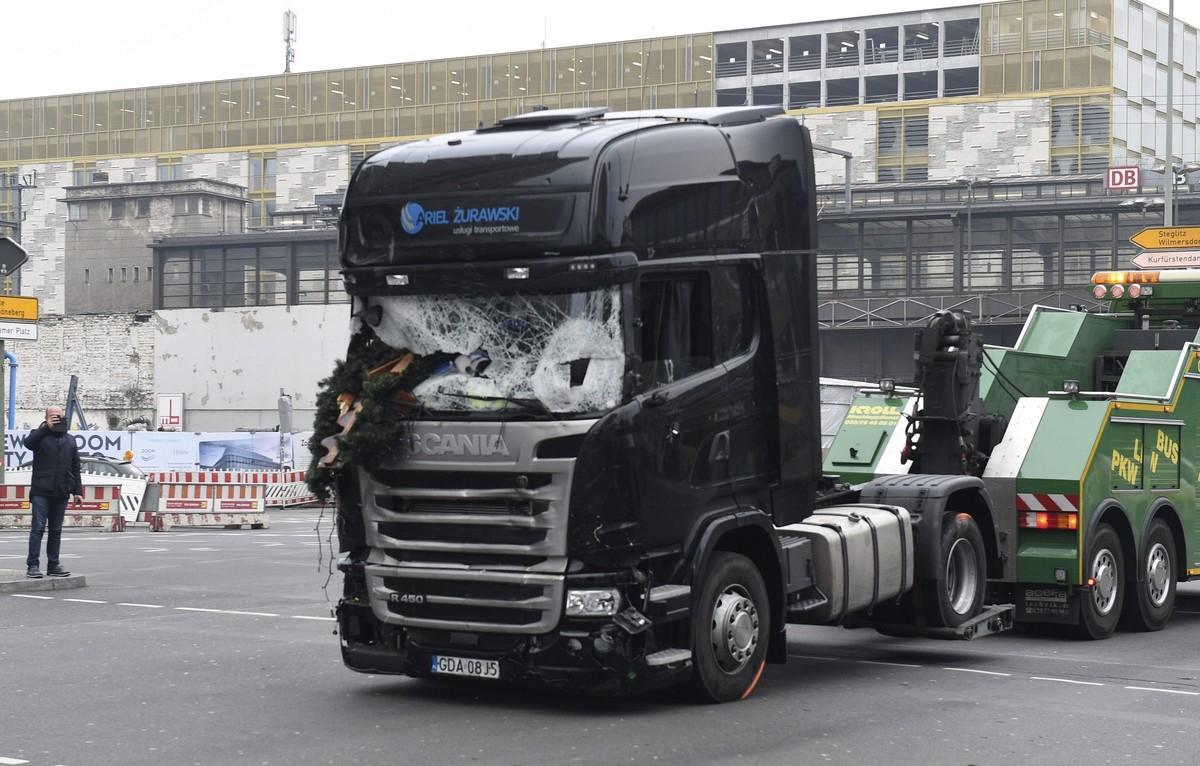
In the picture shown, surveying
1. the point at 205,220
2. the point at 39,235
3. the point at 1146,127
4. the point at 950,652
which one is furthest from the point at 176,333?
the point at 950,652

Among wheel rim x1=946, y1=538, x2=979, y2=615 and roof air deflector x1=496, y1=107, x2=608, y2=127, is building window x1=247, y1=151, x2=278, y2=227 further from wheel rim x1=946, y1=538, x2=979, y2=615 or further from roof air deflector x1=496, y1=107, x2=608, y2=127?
roof air deflector x1=496, y1=107, x2=608, y2=127

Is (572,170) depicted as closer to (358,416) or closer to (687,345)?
(687,345)

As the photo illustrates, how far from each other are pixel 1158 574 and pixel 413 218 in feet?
26.6

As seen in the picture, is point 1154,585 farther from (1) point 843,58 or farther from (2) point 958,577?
(1) point 843,58

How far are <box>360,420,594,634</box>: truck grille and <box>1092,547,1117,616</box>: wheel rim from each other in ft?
19.6

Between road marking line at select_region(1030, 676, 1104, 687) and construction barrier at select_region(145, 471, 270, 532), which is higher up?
road marking line at select_region(1030, 676, 1104, 687)

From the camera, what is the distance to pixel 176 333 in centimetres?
7456

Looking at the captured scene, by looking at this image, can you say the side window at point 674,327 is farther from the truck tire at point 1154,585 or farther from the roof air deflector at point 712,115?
the truck tire at point 1154,585

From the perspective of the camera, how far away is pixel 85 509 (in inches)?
1287

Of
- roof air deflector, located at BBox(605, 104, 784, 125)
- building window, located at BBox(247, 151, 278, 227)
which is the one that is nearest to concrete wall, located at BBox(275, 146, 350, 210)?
building window, located at BBox(247, 151, 278, 227)

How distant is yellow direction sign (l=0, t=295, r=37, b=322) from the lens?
68.1 ft

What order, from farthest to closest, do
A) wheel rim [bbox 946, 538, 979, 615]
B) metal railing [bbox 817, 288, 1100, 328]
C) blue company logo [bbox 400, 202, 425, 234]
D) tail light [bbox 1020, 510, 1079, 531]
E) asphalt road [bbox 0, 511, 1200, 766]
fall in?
metal railing [bbox 817, 288, 1100, 328] < tail light [bbox 1020, 510, 1079, 531] < wheel rim [bbox 946, 538, 979, 615] < blue company logo [bbox 400, 202, 425, 234] < asphalt road [bbox 0, 511, 1200, 766]

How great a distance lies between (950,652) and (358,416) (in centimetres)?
559

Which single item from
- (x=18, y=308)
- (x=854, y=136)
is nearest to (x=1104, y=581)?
(x=18, y=308)
